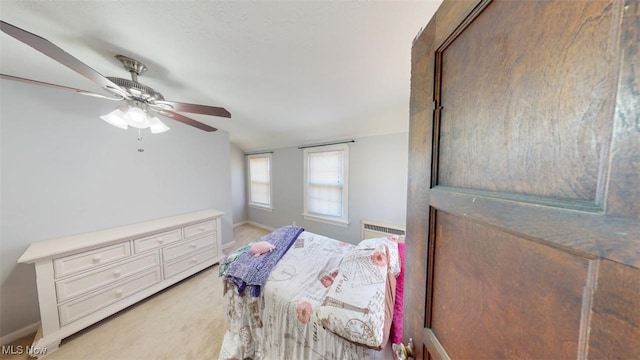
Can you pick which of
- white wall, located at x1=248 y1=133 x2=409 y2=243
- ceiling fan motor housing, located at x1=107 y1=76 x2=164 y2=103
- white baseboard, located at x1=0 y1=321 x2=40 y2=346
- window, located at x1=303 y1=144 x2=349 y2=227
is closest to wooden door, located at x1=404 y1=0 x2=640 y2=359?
ceiling fan motor housing, located at x1=107 y1=76 x2=164 y2=103

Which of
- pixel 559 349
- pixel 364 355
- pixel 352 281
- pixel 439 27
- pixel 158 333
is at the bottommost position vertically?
pixel 158 333

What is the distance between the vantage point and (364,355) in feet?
3.25

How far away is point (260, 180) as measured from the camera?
174 inches

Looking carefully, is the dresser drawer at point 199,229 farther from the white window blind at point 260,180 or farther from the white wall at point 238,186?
the white wall at point 238,186

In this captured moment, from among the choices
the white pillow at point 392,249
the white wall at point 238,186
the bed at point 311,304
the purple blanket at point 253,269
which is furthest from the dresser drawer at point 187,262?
the white pillow at point 392,249

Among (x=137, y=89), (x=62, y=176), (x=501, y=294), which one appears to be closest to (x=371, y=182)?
(x=501, y=294)

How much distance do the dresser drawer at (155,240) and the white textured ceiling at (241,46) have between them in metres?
1.60

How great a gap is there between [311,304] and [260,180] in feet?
11.7

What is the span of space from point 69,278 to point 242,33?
2.50 meters

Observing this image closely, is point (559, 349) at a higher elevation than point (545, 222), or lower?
lower

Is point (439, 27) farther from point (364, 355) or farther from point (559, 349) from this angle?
point (364, 355)

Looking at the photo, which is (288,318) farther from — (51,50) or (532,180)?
(51,50)

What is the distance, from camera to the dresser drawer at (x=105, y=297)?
1.60 meters

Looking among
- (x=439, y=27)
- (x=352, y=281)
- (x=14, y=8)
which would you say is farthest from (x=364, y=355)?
(x=14, y=8)
